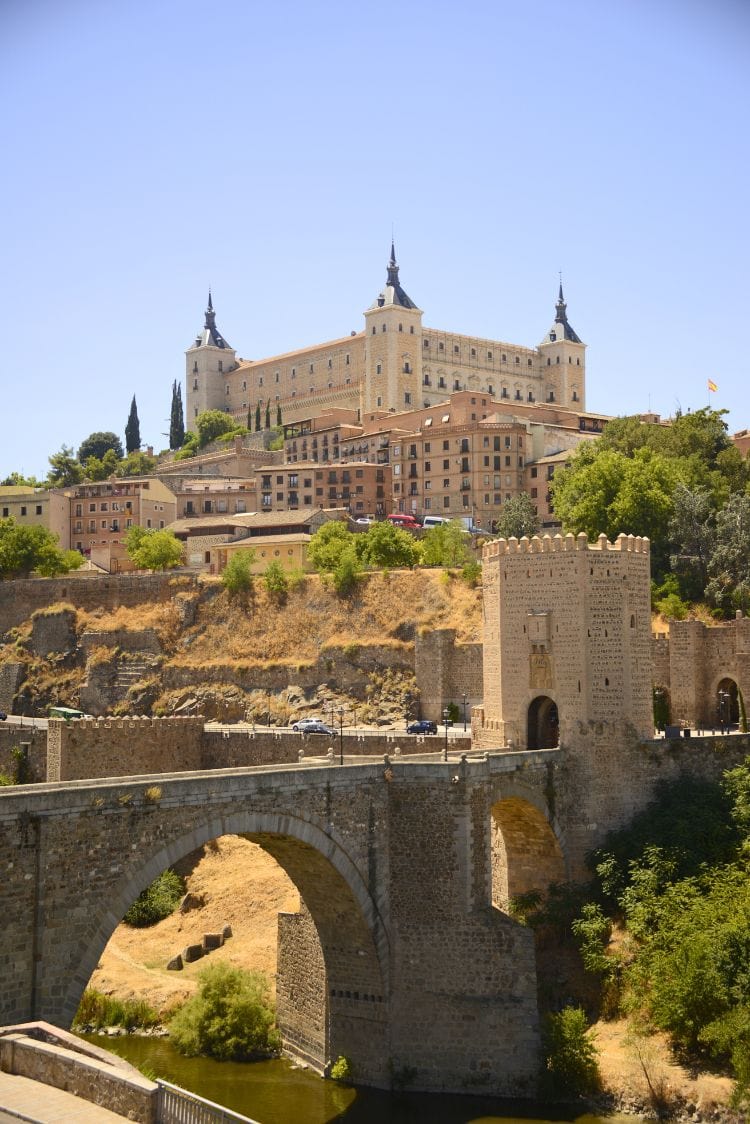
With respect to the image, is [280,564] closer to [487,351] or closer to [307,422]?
[307,422]

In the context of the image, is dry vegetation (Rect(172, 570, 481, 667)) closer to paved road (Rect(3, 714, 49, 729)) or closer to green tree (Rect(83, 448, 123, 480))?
paved road (Rect(3, 714, 49, 729))

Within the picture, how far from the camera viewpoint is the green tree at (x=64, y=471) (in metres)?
119

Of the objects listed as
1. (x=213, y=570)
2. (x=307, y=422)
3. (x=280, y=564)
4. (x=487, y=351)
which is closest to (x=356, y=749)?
(x=280, y=564)

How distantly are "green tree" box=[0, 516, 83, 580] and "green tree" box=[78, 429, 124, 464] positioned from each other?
2098 inches

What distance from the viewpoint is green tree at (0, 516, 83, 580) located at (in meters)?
80.8

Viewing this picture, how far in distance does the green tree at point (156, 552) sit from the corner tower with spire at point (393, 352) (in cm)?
3141

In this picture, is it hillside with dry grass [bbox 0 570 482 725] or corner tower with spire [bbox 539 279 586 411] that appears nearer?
hillside with dry grass [bbox 0 570 482 725]

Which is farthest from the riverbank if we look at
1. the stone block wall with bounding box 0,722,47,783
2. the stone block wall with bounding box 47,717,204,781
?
the stone block wall with bounding box 0,722,47,783

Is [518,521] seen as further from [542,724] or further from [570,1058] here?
[570,1058]

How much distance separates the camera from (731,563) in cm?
5572

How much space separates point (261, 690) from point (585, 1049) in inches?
1331

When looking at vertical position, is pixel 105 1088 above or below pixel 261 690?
below

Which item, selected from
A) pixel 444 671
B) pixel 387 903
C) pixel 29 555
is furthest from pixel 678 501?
pixel 29 555

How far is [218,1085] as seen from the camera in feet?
98.9
